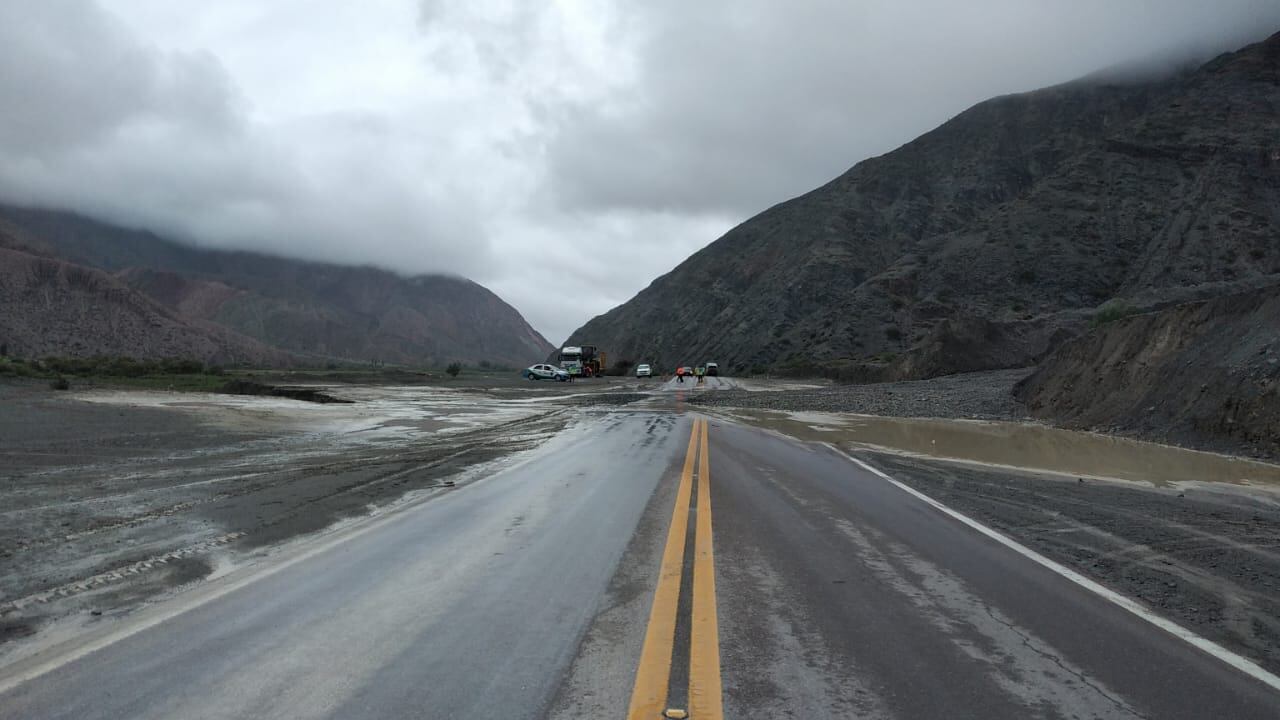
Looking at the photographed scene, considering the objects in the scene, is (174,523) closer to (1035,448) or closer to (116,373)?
(1035,448)

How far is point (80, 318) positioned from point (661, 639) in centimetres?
11529

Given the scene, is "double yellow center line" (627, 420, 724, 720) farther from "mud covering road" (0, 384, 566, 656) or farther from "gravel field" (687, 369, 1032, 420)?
"gravel field" (687, 369, 1032, 420)

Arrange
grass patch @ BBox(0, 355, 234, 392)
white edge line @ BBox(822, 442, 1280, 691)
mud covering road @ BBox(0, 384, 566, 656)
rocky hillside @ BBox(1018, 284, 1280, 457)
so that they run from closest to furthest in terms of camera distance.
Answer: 1. white edge line @ BBox(822, 442, 1280, 691)
2. mud covering road @ BBox(0, 384, 566, 656)
3. rocky hillside @ BBox(1018, 284, 1280, 457)
4. grass patch @ BBox(0, 355, 234, 392)

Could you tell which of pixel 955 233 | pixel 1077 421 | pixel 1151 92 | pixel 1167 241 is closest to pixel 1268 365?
pixel 1077 421

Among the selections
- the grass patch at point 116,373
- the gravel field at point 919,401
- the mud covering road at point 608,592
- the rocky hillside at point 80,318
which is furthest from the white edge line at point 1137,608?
the rocky hillside at point 80,318

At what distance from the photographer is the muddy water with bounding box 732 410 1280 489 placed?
517 inches

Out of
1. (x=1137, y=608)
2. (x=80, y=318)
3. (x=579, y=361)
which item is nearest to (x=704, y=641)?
(x=1137, y=608)

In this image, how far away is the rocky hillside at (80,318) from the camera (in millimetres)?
88750

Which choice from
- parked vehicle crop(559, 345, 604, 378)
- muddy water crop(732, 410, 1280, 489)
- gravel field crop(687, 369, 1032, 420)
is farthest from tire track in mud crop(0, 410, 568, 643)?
parked vehicle crop(559, 345, 604, 378)

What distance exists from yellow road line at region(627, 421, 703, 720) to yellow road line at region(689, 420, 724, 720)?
4.9 inches

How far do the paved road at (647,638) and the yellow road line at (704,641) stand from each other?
0.05 feet

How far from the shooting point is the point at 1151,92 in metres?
104

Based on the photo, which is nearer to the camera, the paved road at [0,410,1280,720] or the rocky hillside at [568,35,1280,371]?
the paved road at [0,410,1280,720]

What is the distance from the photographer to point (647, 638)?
4.20 meters
